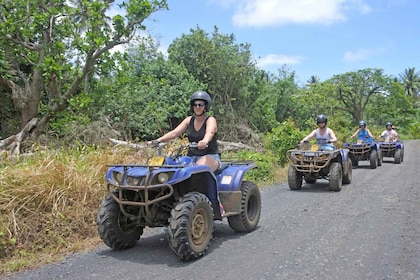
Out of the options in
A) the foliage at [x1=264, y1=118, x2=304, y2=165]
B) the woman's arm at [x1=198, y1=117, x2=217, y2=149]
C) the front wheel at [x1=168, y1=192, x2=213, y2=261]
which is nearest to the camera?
the front wheel at [x1=168, y1=192, x2=213, y2=261]

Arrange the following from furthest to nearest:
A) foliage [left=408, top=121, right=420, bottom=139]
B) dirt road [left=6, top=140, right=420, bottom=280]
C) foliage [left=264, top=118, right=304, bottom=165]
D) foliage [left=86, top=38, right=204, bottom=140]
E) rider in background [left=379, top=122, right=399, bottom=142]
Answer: foliage [left=408, top=121, right=420, bottom=139] → rider in background [left=379, top=122, right=399, bottom=142] → foliage [left=86, top=38, right=204, bottom=140] → foliage [left=264, top=118, right=304, bottom=165] → dirt road [left=6, top=140, right=420, bottom=280]

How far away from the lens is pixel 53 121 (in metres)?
12.2

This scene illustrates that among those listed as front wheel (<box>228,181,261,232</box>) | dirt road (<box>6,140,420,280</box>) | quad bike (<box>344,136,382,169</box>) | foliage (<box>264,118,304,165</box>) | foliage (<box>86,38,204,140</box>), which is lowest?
dirt road (<box>6,140,420,280</box>)

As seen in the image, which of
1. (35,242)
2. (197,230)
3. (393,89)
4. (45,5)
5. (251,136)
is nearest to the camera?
(197,230)

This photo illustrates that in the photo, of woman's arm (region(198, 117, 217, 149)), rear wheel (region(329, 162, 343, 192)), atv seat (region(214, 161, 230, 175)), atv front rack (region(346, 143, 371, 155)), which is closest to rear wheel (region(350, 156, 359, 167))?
atv front rack (region(346, 143, 371, 155))

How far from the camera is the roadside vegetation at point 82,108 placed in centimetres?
598

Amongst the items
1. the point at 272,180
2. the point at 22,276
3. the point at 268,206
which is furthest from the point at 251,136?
the point at 22,276

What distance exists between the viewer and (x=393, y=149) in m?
18.0

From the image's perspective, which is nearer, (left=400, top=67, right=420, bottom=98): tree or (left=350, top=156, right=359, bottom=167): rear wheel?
(left=350, top=156, right=359, bottom=167): rear wheel

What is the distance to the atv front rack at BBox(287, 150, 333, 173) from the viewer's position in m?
10.2

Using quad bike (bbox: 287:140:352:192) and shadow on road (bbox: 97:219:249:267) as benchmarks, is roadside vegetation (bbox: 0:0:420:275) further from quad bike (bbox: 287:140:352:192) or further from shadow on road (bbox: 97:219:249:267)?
quad bike (bbox: 287:140:352:192)

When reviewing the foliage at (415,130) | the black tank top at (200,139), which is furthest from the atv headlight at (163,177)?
the foliage at (415,130)

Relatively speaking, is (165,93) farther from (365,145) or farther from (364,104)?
(364,104)

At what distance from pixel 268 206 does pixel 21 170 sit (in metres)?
4.64
